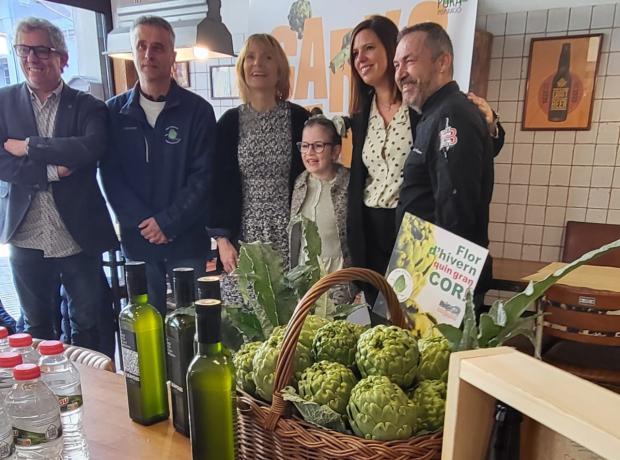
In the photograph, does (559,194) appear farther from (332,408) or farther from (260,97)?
(332,408)

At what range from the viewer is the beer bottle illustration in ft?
8.28

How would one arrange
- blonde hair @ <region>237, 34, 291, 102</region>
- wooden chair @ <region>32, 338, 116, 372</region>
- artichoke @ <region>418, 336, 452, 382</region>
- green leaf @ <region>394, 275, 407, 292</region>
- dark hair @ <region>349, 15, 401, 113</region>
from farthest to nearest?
blonde hair @ <region>237, 34, 291, 102</region> < dark hair @ <region>349, 15, 401, 113</region> < wooden chair @ <region>32, 338, 116, 372</region> < green leaf @ <region>394, 275, 407, 292</region> < artichoke @ <region>418, 336, 452, 382</region>

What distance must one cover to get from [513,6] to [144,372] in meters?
2.62

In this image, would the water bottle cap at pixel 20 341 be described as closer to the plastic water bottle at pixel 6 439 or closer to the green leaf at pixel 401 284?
the plastic water bottle at pixel 6 439

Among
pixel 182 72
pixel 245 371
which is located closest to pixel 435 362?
pixel 245 371

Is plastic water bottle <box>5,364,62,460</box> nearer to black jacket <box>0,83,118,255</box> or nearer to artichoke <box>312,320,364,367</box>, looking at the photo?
artichoke <box>312,320,364,367</box>

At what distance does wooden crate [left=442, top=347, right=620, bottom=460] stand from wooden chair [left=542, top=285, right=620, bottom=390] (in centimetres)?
139

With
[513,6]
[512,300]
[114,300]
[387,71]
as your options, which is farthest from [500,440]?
[513,6]

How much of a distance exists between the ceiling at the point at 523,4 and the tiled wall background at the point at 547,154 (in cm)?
2

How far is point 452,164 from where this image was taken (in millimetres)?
1407

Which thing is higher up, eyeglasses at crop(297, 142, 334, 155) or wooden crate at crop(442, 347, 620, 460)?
eyeglasses at crop(297, 142, 334, 155)

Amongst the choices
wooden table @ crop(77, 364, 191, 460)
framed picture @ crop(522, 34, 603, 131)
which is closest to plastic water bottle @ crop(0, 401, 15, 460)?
wooden table @ crop(77, 364, 191, 460)

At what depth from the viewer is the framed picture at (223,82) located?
3.36 metres

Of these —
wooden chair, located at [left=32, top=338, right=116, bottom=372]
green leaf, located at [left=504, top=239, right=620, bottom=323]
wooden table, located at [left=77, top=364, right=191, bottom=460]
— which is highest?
green leaf, located at [left=504, top=239, right=620, bottom=323]
